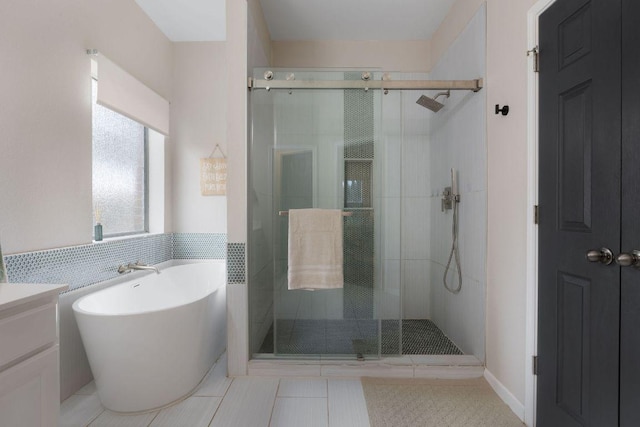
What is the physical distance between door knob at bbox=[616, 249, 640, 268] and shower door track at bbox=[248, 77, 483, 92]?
4.83ft

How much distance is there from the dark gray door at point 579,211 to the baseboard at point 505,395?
139 millimetres

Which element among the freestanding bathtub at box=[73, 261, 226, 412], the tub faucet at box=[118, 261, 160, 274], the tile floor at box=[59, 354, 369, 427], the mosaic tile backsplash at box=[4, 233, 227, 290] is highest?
the mosaic tile backsplash at box=[4, 233, 227, 290]

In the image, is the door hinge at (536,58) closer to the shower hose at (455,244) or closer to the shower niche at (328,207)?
the shower niche at (328,207)

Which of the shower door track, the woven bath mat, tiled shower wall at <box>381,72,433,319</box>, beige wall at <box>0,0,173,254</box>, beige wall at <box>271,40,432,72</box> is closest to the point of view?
beige wall at <box>0,0,173,254</box>

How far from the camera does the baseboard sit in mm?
1713

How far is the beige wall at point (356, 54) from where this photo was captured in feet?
10.6

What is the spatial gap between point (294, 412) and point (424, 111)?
278 cm

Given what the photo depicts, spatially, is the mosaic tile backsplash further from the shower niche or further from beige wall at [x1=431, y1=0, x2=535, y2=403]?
beige wall at [x1=431, y1=0, x2=535, y2=403]

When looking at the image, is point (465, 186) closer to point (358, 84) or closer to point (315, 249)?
point (358, 84)

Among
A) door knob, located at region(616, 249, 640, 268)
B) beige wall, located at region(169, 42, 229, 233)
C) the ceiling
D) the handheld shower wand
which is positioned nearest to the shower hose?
the handheld shower wand

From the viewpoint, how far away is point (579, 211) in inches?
52.7

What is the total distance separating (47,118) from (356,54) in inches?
105

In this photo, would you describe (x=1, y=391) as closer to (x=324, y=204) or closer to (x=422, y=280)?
(x=324, y=204)

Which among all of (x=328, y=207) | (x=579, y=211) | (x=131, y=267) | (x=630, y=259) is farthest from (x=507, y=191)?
(x=131, y=267)
